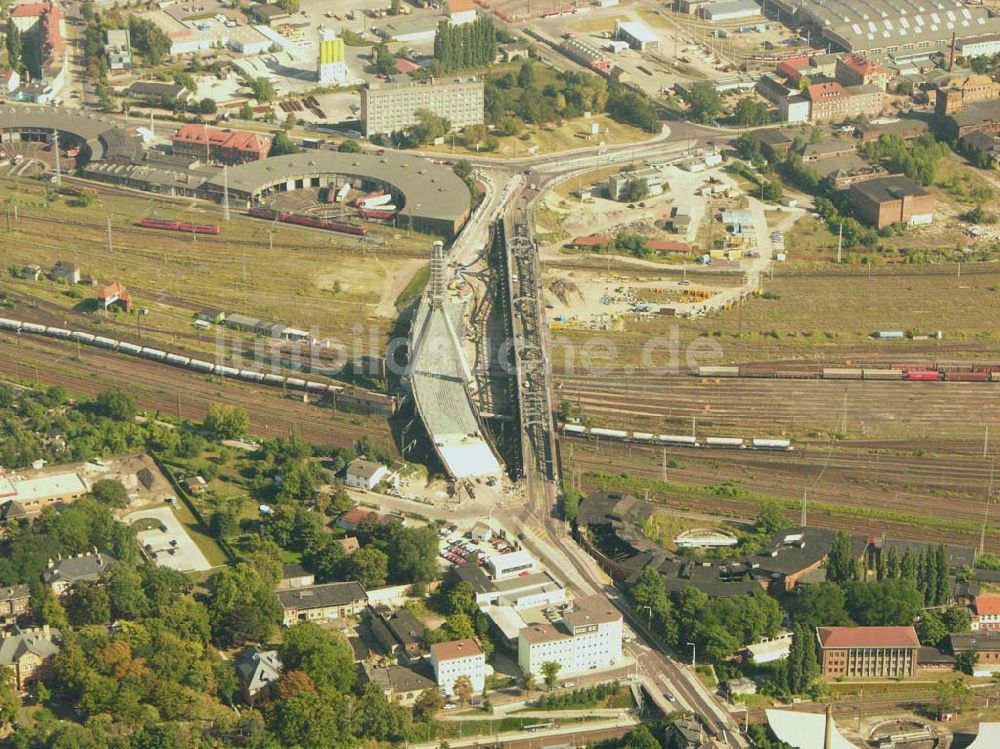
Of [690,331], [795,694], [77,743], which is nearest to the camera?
[77,743]

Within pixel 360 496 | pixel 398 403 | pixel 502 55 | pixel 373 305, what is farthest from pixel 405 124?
pixel 360 496

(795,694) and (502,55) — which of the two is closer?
(795,694)

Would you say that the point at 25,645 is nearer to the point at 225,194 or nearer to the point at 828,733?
the point at 828,733

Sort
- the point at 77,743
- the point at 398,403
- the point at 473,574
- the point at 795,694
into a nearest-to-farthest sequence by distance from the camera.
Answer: the point at 77,743 < the point at 795,694 < the point at 473,574 < the point at 398,403

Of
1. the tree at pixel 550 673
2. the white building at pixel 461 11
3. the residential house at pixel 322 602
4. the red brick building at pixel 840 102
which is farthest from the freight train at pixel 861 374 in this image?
the white building at pixel 461 11

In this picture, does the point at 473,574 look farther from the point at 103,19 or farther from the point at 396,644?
the point at 103,19

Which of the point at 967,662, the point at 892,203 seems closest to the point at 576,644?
the point at 967,662

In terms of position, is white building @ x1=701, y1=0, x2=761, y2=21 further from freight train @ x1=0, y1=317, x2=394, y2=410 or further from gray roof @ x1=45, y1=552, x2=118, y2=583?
gray roof @ x1=45, y1=552, x2=118, y2=583
